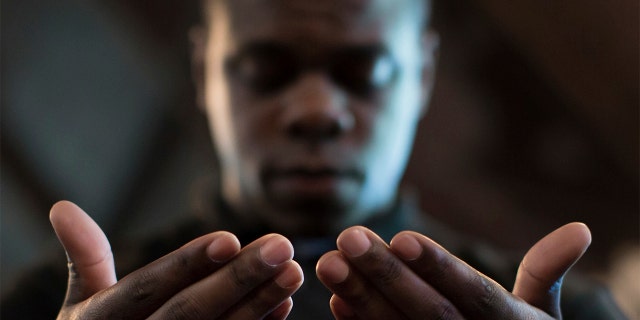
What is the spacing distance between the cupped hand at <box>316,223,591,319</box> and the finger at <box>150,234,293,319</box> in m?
0.02

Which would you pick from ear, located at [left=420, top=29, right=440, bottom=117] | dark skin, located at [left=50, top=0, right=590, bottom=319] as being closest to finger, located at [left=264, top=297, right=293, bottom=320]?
dark skin, located at [left=50, top=0, right=590, bottom=319]

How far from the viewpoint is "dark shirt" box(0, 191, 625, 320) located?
543mm

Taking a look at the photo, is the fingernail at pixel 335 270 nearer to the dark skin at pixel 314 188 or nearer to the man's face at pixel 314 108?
the dark skin at pixel 314 188

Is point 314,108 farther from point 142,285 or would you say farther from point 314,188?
point 142,285

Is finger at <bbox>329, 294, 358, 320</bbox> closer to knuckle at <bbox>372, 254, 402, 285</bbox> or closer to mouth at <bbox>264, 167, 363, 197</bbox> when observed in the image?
knuckle at <bbox>372, 254, 402, 285</bbox>

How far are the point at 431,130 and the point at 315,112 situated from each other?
0.77 meters

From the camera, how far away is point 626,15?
888mm

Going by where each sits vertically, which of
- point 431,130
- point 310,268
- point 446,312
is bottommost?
point 431,130

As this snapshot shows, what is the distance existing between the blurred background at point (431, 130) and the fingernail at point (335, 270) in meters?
0.76

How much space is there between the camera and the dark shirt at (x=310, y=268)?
0.54 metres

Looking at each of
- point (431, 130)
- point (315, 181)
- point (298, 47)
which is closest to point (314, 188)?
point (315, 181)

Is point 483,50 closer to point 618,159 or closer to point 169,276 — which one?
point 618,159

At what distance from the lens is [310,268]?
1.95 feet

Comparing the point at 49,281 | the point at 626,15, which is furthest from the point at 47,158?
the point at 626,15
